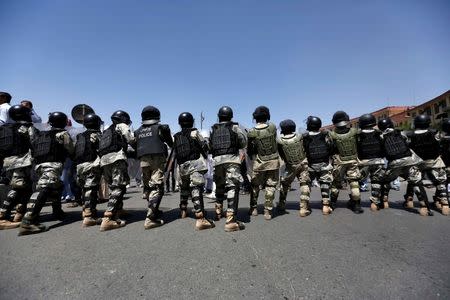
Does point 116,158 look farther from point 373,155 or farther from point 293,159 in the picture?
point 373,155

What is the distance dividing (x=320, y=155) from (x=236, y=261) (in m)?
3.32

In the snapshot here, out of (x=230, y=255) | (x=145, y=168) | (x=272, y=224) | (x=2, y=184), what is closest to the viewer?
(x=230, y=255)

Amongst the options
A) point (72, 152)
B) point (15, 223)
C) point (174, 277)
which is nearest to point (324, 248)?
point (174, 277)

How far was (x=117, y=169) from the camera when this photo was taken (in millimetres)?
4523

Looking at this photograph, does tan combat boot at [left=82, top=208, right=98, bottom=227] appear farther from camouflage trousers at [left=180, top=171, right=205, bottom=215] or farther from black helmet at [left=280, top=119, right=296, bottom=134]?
black helmet at [left=280, top=119, right=296, bottom=134]

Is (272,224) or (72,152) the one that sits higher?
(72,152)

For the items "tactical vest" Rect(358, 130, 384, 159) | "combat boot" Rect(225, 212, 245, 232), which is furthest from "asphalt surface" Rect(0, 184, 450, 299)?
"tactical vest" Rect(358, 130, 384, 159)

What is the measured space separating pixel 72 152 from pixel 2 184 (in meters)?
2.55

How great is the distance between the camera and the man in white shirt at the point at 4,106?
5883mm

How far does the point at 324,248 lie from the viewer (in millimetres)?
3072

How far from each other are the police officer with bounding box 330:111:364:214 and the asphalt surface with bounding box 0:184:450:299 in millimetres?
1125

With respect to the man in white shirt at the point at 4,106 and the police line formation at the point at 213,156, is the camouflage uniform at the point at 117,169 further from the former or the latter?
the man in white shirt at the point at 4,106

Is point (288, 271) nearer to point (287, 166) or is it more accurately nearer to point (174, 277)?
point (174, 277)

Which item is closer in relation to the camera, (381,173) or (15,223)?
(15,223)
